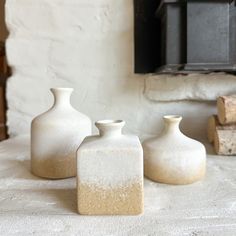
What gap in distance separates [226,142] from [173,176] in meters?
0.34

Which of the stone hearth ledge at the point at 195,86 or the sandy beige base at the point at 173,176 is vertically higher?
the stone hearth ledge at the point at 195,86

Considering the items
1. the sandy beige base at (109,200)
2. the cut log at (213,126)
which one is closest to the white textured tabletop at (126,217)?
the sandy beige base at (109,200)

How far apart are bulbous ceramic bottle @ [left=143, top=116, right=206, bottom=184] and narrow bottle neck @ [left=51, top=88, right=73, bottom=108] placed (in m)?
0.22

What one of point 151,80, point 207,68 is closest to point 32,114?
point 151,80

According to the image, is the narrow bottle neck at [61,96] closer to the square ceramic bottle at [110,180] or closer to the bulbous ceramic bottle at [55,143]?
the bulbous ceramic bottle at [55,143]

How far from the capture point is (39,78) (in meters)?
1.18

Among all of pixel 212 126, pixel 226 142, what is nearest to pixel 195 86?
pixel 212 126

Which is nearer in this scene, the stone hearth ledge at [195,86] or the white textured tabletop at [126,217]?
the white textured tabletop at [126,217]

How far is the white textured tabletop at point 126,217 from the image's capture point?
0.48m

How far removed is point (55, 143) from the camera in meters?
0.72

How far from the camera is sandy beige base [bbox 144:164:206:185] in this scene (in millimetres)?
675

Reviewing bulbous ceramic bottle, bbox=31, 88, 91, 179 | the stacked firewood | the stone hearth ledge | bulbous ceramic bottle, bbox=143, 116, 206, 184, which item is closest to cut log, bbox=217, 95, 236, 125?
the stacked firewood

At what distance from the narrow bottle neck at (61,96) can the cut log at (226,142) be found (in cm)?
47

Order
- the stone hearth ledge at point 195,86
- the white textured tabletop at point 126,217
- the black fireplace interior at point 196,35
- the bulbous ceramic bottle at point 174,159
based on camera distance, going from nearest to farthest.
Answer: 1. the white textured tabletop at point 126,217
2. the bulbous ceramic bottle at point 174,159
3. the black fireplace interior at point 196,35
4. the stone hearth ledge at point 195,86
